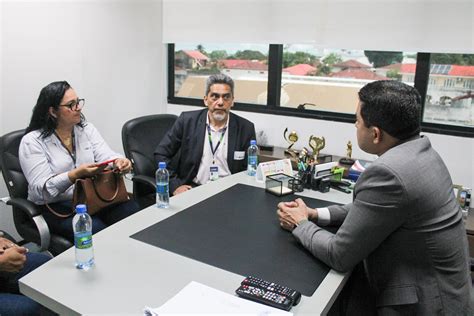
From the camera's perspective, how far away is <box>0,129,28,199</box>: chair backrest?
2160 mm

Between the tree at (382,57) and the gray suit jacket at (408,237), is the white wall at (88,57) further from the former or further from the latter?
the gray suit jacket at (408,237)

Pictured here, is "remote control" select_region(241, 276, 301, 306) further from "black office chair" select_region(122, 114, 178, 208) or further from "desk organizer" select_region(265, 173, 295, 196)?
"black office chair" select_region(122, 114, 178, 208)

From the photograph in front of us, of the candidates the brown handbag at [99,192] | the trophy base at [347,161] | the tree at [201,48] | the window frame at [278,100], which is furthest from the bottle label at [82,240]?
the tree at [201,48]

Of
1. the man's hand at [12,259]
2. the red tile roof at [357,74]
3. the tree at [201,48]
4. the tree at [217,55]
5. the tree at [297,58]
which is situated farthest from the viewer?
the tree at [201,48]

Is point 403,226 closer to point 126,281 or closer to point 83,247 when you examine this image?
point 126,281

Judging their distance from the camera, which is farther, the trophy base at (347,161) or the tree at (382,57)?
the tree at (382,57)

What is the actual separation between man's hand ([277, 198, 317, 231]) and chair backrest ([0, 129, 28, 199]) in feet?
4.77

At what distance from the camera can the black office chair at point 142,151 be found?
8.66 feet

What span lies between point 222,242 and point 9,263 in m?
0.85

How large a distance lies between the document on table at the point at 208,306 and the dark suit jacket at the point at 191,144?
1.53 metres

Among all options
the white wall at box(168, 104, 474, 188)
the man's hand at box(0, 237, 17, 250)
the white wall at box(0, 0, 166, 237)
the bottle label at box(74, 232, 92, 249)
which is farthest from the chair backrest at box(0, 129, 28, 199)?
the white wall at box(168, 104, 474, 188)

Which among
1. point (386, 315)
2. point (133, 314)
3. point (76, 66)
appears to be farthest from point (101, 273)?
point (76, 66)

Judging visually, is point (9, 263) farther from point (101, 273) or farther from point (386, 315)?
point (386, 315)

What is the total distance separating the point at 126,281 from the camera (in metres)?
1.22
